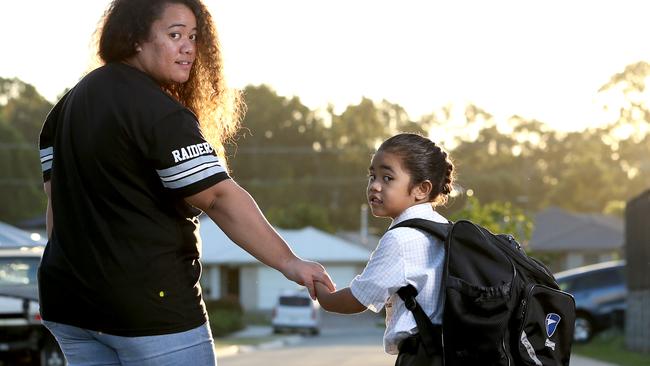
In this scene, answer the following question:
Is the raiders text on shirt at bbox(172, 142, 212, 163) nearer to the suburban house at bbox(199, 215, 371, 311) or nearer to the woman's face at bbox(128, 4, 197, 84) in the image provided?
the woman's face at bbox(128, 4, 197, 84)

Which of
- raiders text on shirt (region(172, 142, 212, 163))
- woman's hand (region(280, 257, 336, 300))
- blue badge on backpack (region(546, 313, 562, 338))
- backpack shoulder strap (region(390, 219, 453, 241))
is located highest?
raiders text on shirt (region(172, 142, 212, 163))

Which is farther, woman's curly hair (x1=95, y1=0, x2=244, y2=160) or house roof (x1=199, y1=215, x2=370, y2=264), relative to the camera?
house roof (x1=199, y1=215, x2=370, y2=264)

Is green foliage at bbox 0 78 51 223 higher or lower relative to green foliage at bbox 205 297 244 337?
higher

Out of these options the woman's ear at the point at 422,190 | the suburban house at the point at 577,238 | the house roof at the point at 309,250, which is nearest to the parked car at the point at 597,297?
the woman's ear at the point at 422,190

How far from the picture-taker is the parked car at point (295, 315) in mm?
48344

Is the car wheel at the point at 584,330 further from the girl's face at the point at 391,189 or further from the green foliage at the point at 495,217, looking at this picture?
the girl's face at the point at 391,189

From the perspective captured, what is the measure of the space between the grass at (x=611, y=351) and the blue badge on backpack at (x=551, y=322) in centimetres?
1562

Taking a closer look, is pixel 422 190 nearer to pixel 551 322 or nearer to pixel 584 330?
pixel 551 322

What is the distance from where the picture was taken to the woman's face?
4.20m

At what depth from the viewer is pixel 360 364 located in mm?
21391

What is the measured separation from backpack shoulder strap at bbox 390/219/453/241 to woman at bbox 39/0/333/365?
0.57 meters

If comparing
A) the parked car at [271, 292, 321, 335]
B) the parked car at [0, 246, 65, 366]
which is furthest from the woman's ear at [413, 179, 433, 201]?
the parked car at [271, 292, 321, 335]

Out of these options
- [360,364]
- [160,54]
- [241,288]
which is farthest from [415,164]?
[241,288]

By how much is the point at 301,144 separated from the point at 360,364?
7782 cm
